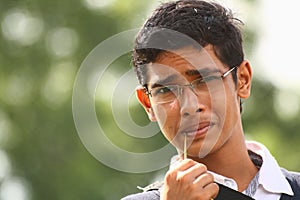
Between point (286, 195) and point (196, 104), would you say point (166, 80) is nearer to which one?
point (196, 104)

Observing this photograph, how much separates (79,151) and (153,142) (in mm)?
1519

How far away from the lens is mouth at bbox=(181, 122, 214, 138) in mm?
4941

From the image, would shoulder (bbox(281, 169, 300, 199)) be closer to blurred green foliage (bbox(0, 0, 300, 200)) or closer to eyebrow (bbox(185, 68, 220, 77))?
eyebrow (bbox(185, 68, 220, 77))

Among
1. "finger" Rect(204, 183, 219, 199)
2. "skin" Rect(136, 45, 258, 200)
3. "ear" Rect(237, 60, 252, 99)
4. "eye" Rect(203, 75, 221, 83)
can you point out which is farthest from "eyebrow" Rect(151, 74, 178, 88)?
"finger" Rect(204, 183, 219, 199)

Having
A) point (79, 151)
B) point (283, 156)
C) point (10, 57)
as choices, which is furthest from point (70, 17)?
point (283, 156)

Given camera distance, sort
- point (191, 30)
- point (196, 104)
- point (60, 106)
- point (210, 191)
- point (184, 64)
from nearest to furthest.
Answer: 1. point (210, 191)
2. point (196, 104)
3. point (184, 64)
4. point (191, 30)
5. point (60, 106)

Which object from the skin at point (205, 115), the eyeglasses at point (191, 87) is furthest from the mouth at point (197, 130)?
the eyeglasses at point (191, 87)

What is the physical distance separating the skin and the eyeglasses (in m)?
0.01

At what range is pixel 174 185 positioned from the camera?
4.73 metres

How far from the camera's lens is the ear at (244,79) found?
5.19 meters

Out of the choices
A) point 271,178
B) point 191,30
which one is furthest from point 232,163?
point 191,30

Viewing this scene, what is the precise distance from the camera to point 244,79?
521 cm

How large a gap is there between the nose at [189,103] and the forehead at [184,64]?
0.25 feet

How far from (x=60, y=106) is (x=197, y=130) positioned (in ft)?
39.7
